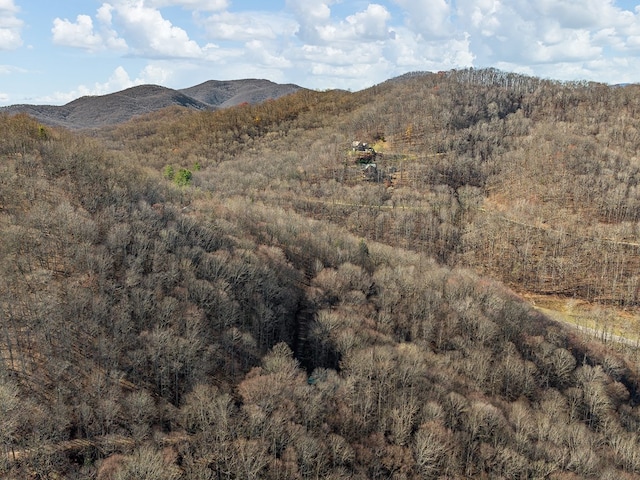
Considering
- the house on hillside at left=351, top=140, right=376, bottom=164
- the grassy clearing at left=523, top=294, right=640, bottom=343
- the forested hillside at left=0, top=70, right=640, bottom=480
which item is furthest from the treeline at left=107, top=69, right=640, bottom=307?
the forested hillside at left=0, top=70, right=640, bottom=480

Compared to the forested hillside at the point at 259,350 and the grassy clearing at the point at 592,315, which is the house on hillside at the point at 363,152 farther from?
the grassy clearing at the point at 592,315

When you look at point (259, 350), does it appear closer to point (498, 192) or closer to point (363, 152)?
point (498, 192)

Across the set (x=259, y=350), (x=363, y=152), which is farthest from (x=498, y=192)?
(x=259, y=350)

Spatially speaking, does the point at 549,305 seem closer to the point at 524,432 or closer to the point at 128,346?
the point at 524,432

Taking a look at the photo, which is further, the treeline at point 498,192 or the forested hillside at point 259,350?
the treeline at point 498,192

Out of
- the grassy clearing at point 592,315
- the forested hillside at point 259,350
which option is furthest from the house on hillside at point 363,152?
the grassy clearing at point 592,315

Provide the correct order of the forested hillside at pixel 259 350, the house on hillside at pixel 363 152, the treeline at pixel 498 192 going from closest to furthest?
1. the forested hillside at pixel 259 350
2. the treeline at pixel 498 192
3. the house on hillside at pixel 363 152

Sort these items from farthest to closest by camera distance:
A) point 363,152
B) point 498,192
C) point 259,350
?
point 363,152, point 498,192, point 259,350

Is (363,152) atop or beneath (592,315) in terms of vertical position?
atop

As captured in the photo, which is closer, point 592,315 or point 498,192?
point 592,315

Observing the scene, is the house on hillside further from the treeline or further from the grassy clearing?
the grassy clearing

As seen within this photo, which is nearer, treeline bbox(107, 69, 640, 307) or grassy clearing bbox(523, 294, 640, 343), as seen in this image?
grassy clearing bbox(523, 294, 640, 343)
